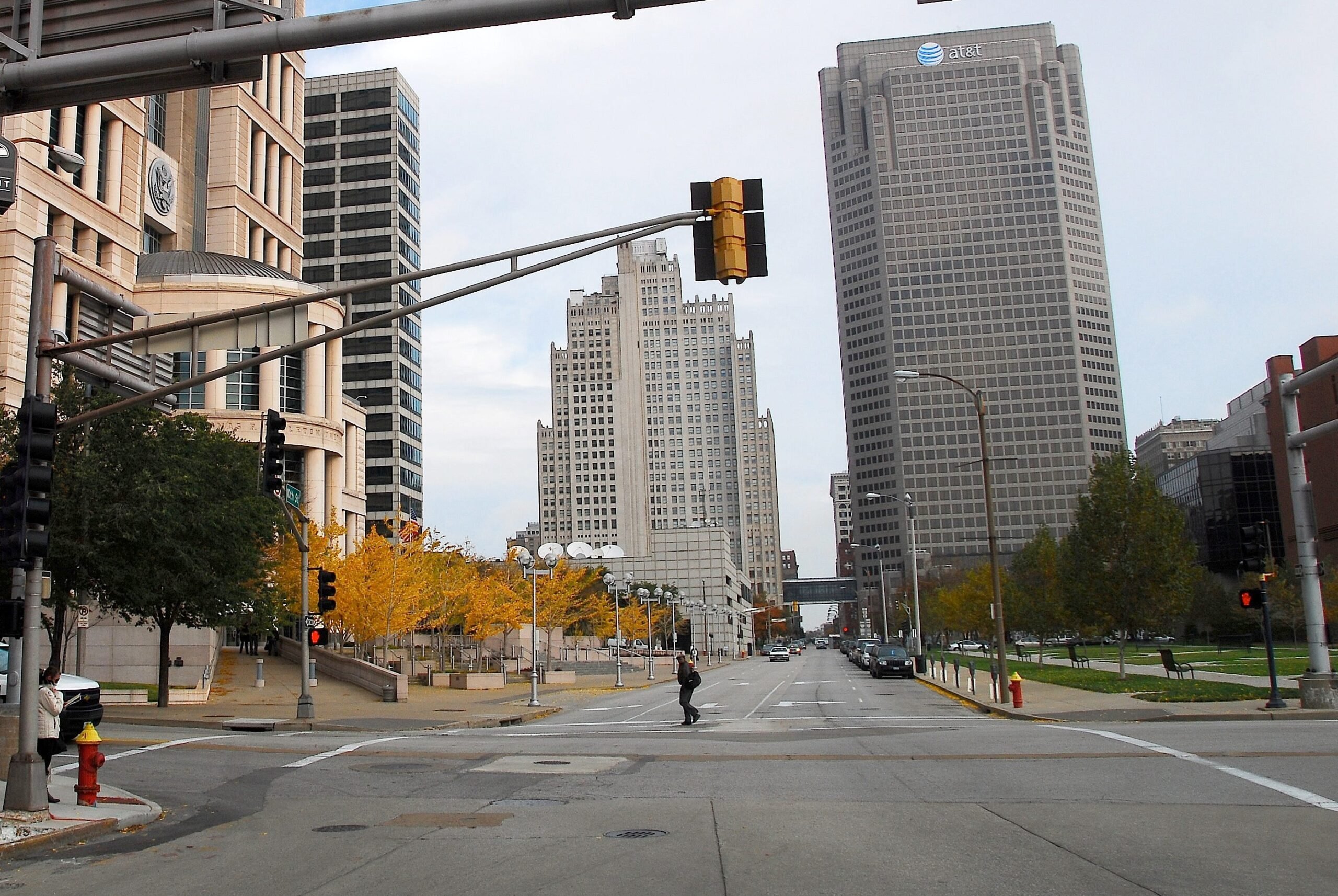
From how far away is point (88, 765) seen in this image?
12.8m

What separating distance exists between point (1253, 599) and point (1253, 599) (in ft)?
0.04

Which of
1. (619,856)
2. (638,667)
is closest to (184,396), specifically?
(638,667)

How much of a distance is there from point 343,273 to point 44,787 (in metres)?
113

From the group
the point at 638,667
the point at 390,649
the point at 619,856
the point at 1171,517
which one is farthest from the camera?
the point at 638,667

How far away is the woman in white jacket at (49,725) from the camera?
13352 millimetres

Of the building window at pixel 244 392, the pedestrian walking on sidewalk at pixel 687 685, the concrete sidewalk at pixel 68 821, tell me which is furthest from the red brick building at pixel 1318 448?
the concrete sidewalk at pixel 68 821

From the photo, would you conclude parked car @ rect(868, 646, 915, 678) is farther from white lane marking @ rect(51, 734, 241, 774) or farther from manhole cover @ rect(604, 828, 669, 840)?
manhole cover @ rect(604, 828, 669, 840)

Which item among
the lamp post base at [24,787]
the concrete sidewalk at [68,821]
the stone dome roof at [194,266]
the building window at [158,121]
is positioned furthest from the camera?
the building window at [158,121]

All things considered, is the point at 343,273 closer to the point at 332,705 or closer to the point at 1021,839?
the point at 332,705

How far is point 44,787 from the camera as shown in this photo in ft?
40.5

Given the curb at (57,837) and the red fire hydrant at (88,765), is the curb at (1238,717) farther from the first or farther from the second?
the curb at (57,837)

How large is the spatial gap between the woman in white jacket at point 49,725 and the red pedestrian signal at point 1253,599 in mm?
22541

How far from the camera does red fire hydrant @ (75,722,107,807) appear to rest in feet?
41.7

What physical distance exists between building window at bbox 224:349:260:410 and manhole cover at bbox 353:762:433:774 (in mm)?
51430
